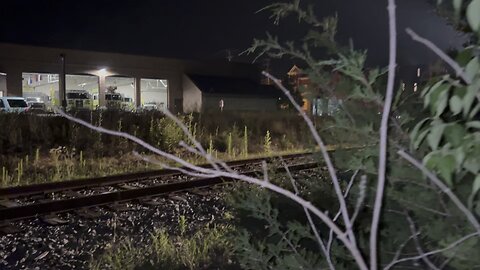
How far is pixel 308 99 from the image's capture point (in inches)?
107

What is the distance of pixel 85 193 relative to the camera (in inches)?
423

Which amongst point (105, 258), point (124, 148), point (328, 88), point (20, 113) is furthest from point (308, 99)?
point (20, 113)

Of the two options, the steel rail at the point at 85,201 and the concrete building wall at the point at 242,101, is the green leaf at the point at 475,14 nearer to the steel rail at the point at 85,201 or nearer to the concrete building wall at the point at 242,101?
the steel rail at the point at 85,201

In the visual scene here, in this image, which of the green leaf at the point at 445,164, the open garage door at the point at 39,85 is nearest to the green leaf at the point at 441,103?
the green leaf at the point at 445,164

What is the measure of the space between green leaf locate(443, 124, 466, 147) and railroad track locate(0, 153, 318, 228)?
6218 millimetres

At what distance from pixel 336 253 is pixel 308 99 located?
0.86 metres

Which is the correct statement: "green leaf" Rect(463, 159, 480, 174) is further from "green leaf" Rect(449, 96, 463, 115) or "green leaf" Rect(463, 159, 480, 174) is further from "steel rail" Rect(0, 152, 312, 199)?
"steel rail" Rect(0, 152, 312, 199)

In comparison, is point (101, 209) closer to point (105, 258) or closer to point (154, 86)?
point (105, 258)

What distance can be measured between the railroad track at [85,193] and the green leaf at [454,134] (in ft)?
20.4

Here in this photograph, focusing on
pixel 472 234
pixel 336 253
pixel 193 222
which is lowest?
pixel 193 222

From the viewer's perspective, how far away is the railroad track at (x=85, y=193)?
336 inches

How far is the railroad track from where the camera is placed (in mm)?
8531

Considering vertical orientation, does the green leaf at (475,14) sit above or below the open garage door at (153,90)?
below

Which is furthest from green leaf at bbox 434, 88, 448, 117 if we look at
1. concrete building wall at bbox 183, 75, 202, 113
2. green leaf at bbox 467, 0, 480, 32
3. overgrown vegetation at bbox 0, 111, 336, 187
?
concrete building wall at bbox 183, 75, 202, 113
